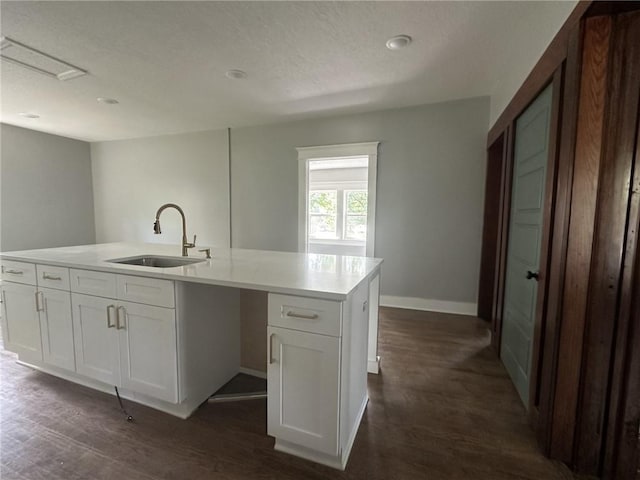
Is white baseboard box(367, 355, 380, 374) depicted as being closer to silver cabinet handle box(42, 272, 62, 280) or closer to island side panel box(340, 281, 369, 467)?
island side panel box(340, 281, 369, 467)

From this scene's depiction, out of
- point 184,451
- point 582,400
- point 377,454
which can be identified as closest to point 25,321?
point 184,451

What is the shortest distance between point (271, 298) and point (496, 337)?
86.5 inches

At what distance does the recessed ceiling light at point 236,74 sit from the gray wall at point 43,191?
4.40 meters

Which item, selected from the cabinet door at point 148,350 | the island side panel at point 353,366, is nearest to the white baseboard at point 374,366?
the island side panel at point 353,366

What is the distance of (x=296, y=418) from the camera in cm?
130

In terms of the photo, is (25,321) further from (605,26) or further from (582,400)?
(605,26)

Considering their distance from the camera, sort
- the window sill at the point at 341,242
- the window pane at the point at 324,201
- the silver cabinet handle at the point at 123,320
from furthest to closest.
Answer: the window pane at the point at 324,201 < the window sill at the point at 341,242 < the silver cabinet handle at the point at 123,320

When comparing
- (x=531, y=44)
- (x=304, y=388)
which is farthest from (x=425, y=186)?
(x=304, y=388)

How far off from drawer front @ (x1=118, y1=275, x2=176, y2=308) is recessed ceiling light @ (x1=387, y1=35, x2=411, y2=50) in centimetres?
227

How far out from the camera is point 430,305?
3.52 metres

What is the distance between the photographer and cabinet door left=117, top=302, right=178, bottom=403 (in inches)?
59.4

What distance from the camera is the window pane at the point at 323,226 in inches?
262

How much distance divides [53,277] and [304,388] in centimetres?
180

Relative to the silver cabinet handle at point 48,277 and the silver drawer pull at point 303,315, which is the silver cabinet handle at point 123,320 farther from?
the silver drawer pull at point 303,315
